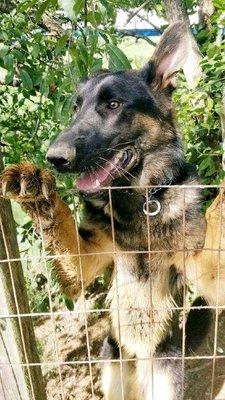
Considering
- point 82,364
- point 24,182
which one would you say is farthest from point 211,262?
point 82,364

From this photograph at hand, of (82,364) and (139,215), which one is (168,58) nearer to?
(139,215)

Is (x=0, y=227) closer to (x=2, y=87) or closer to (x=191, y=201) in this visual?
(x=191, y=201)

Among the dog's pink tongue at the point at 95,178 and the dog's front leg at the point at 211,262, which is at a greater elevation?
the dog's pink tongue at the point at 95,178

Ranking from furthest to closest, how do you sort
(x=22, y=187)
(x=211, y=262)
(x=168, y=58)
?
1. (x=168, y=58)
2. (x=211, y=262)
3. (x=22, y=187)

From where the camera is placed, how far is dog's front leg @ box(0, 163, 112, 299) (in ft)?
6.10

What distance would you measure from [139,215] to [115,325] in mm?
786

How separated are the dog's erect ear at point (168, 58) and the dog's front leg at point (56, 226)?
3.12ft

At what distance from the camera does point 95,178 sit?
2.27 metres

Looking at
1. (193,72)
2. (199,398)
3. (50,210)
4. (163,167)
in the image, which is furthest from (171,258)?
(193,72)

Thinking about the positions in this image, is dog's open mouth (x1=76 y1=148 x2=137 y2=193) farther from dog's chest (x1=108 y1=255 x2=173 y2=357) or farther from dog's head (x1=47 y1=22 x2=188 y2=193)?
dog's chest (x1=108 y1=255 x2=173 y2=357)

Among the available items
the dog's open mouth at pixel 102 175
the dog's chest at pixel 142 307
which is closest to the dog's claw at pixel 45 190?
the dog's open mouth at pixel 102 175

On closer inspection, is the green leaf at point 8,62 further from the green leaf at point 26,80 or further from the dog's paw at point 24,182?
the dog's paw at point 24,182

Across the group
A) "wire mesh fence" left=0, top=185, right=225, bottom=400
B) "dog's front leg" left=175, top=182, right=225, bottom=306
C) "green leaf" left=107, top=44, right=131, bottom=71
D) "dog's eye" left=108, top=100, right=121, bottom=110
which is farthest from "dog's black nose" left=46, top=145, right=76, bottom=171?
"dog's front leg" left=175, top=182, right=225, bottom=306

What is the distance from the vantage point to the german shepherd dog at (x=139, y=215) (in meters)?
2.29
